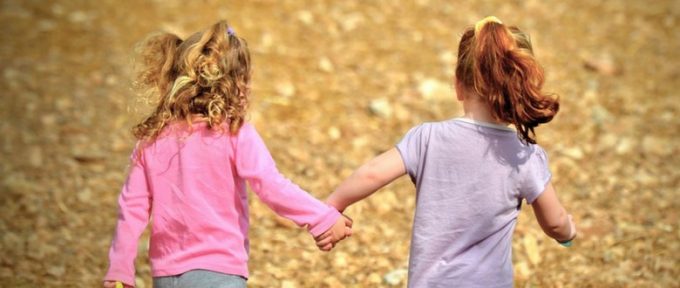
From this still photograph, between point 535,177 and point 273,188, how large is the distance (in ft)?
3.01

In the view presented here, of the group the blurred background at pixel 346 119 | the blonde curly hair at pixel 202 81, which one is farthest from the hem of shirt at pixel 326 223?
the blurred background at pixel 346 119

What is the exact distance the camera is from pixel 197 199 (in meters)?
3.29

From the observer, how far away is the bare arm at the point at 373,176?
3.24 m

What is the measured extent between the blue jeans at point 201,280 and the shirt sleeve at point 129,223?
0.15 metres

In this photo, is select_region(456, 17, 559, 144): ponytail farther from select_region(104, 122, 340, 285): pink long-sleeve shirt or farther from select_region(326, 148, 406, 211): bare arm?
select_region(104, 122, 340, 285): pink long-sleeve shirt

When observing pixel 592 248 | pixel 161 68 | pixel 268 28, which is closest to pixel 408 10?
pixel 268 28

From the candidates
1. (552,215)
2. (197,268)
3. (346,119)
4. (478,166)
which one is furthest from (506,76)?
(346,119)

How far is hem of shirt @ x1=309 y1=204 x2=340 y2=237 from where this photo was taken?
11.1ft

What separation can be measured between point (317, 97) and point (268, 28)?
1.43m

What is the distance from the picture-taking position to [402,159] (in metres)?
3.23

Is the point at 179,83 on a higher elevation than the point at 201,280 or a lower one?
higher

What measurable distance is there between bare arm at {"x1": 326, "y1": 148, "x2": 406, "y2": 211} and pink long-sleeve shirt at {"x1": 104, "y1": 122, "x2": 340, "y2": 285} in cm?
11

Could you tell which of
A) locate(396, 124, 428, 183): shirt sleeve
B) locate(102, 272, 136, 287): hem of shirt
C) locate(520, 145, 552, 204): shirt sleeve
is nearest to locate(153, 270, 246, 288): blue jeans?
locate(102, 272, 136, 287): hem of shirt

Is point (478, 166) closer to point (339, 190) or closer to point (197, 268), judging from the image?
point (339, 190)
